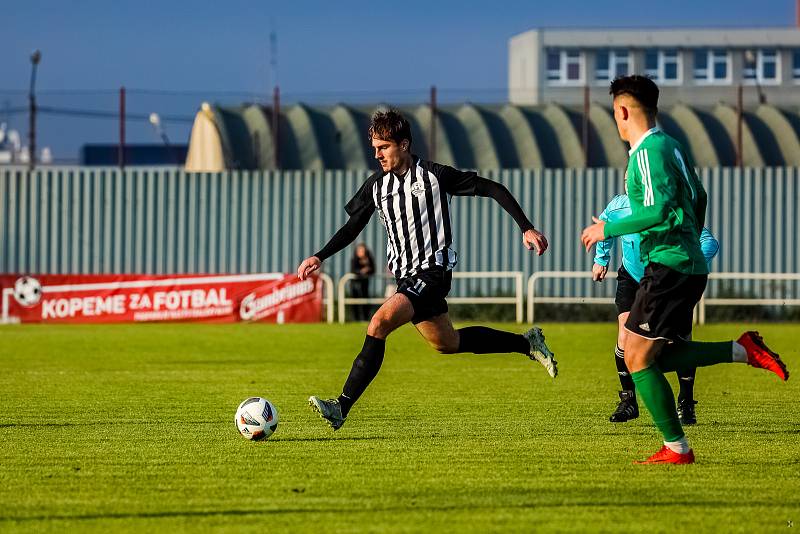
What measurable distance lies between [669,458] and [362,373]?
2.22 metres

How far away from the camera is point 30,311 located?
97.9 feet

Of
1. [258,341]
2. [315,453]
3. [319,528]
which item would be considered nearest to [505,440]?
[315,453]

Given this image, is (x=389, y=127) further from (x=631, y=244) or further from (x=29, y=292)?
(x=29, y=292)

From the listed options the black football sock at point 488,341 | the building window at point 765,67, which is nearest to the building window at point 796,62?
the building window at point 765,67

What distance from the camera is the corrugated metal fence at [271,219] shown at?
32.4 m

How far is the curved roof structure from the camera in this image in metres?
36.6

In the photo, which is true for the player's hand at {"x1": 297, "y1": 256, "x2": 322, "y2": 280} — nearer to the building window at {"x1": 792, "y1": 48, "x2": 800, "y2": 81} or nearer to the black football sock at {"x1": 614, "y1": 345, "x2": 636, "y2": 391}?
the black football sock at {"x1": 614, "y1": 345, "x2": 636, "y2": 391}

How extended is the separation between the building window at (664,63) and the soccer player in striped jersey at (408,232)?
65155 millimetres

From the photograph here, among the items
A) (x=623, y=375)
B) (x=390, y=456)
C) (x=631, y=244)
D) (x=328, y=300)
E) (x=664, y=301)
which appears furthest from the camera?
(x=328, y=300)

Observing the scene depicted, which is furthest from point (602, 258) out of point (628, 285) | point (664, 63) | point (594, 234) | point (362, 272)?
point (664, 63)

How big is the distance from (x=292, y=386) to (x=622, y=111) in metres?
7.06

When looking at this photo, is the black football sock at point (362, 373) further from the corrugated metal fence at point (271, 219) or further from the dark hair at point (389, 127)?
the corrugated metal fence at point (271, 219)

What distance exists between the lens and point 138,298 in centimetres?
2978

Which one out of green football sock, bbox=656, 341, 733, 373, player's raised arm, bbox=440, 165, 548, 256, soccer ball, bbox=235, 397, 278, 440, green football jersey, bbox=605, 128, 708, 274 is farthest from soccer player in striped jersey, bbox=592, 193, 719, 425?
soccer ball, bbox=235, 397, 278, 440
